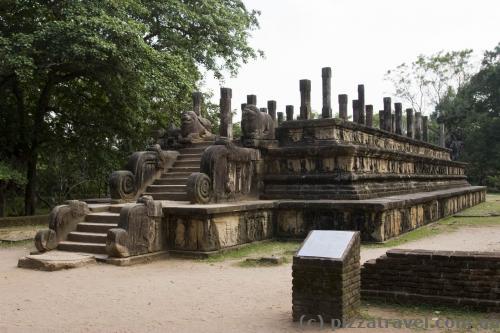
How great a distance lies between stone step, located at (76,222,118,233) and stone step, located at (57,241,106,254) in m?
0.36

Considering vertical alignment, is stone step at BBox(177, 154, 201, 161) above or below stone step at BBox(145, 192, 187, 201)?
above

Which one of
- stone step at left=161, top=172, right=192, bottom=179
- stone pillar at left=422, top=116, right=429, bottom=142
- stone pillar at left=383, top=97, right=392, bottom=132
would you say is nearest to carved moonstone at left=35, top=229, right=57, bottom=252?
stone step at left=161, top=172, right=192, bottom=179

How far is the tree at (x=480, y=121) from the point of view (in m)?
32.4

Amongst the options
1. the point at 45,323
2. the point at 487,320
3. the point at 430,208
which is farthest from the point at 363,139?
the point at 45,323

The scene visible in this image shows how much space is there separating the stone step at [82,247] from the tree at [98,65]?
189 inches

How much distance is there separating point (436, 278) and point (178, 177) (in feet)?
22.0

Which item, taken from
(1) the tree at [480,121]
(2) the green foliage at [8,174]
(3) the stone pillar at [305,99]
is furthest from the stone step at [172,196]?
(1) the tree at [480,121]

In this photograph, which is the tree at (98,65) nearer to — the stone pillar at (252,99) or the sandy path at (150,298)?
the stone pillar at (252,99)

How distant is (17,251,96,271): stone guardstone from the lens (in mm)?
7277

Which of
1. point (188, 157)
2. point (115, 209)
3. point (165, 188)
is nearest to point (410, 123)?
point (188, 157)

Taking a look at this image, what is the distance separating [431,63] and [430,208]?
1210 inches

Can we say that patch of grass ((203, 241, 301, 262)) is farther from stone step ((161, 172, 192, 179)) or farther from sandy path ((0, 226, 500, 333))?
stone step ((161, 172, 192, 179))

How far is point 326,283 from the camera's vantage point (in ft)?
14.5

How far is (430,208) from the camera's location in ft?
43.4
